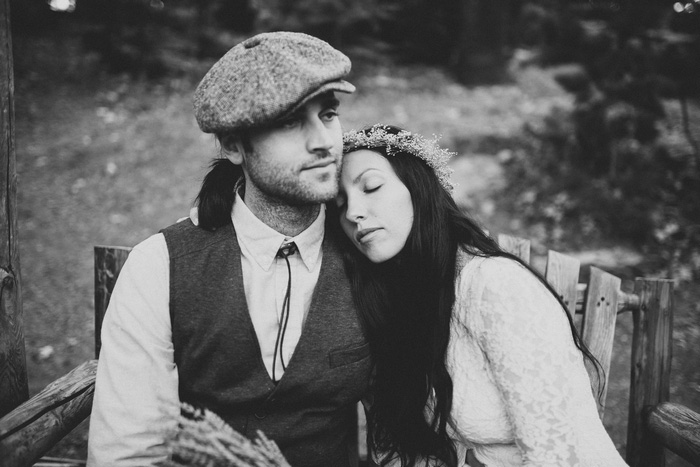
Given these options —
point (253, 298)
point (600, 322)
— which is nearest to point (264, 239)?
point (253, 298)

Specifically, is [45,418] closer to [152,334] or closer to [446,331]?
[152,334]

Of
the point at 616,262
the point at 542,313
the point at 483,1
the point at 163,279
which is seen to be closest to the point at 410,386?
the point at 542,313

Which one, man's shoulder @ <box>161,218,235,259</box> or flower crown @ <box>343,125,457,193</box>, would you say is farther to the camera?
flower crown @ <box>343,125,457,193</box>

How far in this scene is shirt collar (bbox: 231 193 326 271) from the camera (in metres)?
2.10

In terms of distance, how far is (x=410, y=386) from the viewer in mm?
2182

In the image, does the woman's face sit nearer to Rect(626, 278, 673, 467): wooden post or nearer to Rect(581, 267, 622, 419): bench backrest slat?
Rect(581, 267, 622, 419): bench backrest slat

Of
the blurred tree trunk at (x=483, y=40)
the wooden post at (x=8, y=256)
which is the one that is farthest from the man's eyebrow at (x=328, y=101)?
the blurred tree trunk at (x=483, y=40)

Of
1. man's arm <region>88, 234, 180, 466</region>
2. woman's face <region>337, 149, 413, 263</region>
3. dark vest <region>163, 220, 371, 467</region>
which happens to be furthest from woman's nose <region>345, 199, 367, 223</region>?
man's arm <region>88, 234, 180, 466</region>

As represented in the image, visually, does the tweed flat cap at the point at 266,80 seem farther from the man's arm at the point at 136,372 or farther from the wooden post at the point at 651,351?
the wooden post at the point at 651,351

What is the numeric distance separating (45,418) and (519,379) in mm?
1799

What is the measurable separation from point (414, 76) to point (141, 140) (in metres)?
5.45

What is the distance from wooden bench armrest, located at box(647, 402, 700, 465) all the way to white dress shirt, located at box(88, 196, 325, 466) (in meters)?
1.70

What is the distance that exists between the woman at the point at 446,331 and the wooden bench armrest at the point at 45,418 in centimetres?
124

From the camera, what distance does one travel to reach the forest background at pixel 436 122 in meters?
4.73
